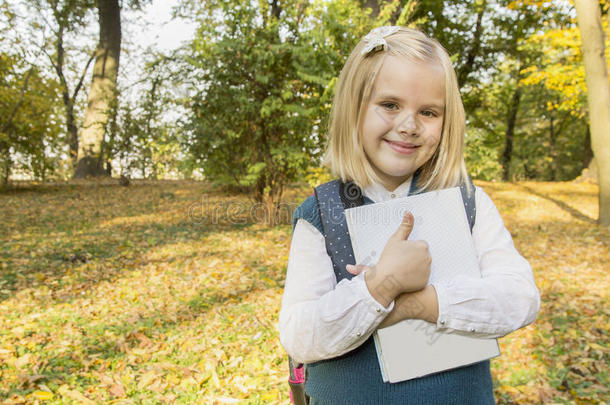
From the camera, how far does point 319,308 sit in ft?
3.32

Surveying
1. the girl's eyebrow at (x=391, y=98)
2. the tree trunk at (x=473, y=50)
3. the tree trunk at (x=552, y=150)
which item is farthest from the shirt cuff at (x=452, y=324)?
the tree trunk at (x=552, y=150)

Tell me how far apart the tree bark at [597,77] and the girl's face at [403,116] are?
7.77 metres

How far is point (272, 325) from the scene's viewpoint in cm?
421

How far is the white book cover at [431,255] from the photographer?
1027 millimetres

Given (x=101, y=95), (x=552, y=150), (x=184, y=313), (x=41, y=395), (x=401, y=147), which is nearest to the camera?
(x=401, y=147)

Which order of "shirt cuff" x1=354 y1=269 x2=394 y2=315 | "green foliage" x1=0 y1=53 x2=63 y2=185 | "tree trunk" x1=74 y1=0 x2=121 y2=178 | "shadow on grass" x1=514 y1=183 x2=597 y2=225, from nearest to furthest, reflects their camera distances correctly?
"shirt cuff" x1=354 y1=269 x2=394 y2=315, "shadow on grass" x1=514 y1=183 x2=597 y2=225, "green foliage" x1=0 y1=53 x2=63 y2=185, "tree trunk" x1=74 y1=0 x2=121 y2=178

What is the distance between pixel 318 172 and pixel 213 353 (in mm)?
4291

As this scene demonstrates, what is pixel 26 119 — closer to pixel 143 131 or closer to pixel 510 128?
pixel 143 131

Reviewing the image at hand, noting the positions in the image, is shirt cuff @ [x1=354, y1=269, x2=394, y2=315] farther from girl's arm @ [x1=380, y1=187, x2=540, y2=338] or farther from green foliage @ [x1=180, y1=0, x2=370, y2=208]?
green foliage @ [x1=180, y1=0, x2=370, y2=208]

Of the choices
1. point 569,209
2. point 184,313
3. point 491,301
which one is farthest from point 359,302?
point 569,209

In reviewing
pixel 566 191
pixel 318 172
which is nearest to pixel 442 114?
pixel 318 172

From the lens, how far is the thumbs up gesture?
0.97 metres

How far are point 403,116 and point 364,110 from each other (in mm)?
117

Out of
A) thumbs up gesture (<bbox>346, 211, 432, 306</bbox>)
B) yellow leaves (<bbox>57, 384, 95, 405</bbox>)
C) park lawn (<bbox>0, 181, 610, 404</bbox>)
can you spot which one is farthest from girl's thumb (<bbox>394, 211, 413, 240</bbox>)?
yellow leaves (<bbox>57, 384, 95, 405</bbox>)
